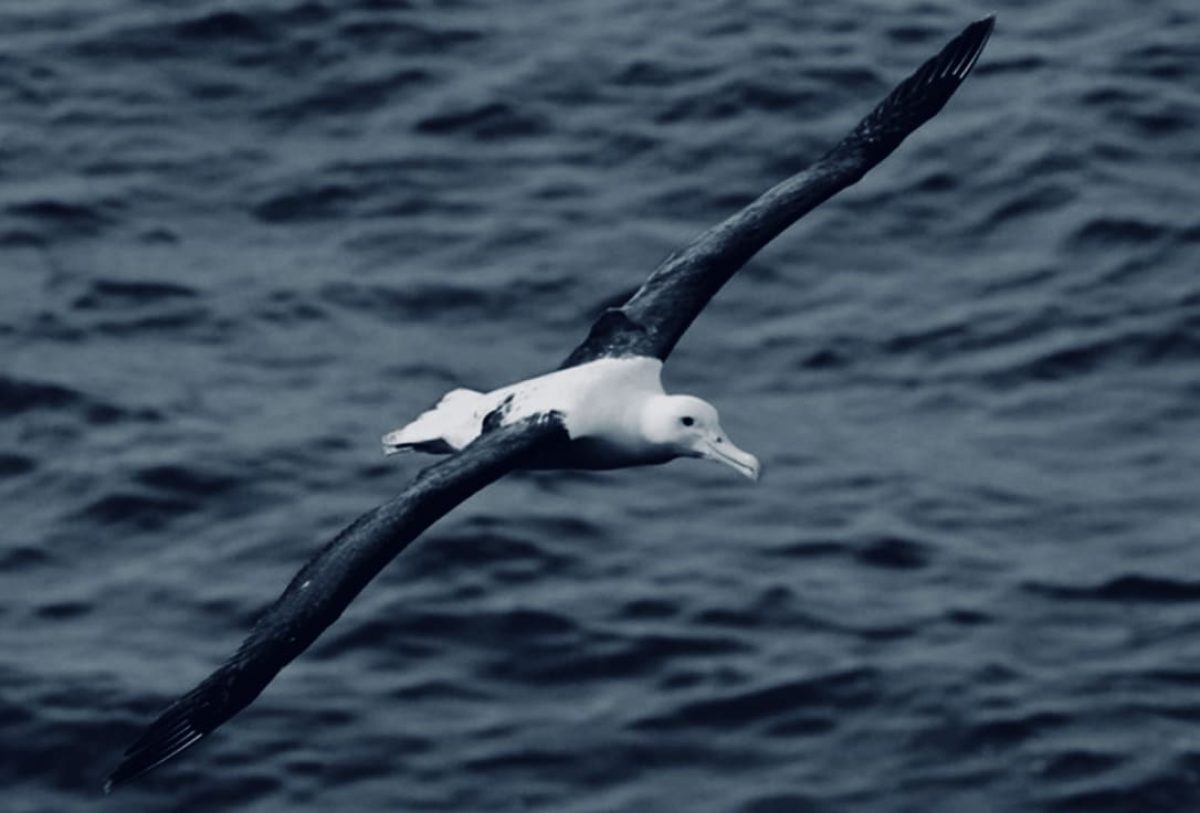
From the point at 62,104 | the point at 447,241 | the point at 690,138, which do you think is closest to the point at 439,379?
the point at 447,241

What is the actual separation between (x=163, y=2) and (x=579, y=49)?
Answer: 3.39 meters

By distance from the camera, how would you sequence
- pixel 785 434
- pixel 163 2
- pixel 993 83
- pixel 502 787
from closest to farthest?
pixel 502 787 → pixel 785 434 → pixel 993 83 → pixel 163 2

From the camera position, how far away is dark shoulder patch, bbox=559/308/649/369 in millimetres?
15547

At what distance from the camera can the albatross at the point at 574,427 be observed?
1316cm

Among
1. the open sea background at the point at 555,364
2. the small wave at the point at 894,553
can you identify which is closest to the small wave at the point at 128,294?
the open sea background at the point at 555,364

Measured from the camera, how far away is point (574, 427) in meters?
14.7

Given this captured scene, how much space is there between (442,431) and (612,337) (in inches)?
37.6

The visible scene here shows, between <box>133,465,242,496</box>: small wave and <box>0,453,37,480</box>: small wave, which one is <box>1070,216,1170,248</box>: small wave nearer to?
<box>133,465,242,496</box>: small wave

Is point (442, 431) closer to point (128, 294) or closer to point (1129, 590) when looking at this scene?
point (1129, 590)

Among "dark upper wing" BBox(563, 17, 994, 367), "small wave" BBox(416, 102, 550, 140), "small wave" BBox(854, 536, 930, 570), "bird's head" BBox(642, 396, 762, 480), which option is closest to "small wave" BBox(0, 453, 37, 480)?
"small wave" BBox(416, 102, 550, 140)

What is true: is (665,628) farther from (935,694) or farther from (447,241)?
(447,241)

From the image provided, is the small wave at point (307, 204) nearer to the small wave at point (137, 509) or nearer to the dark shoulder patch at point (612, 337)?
the small wave at point (137, 509)

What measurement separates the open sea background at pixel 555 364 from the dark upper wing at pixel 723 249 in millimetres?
3552

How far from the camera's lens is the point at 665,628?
19.0m
